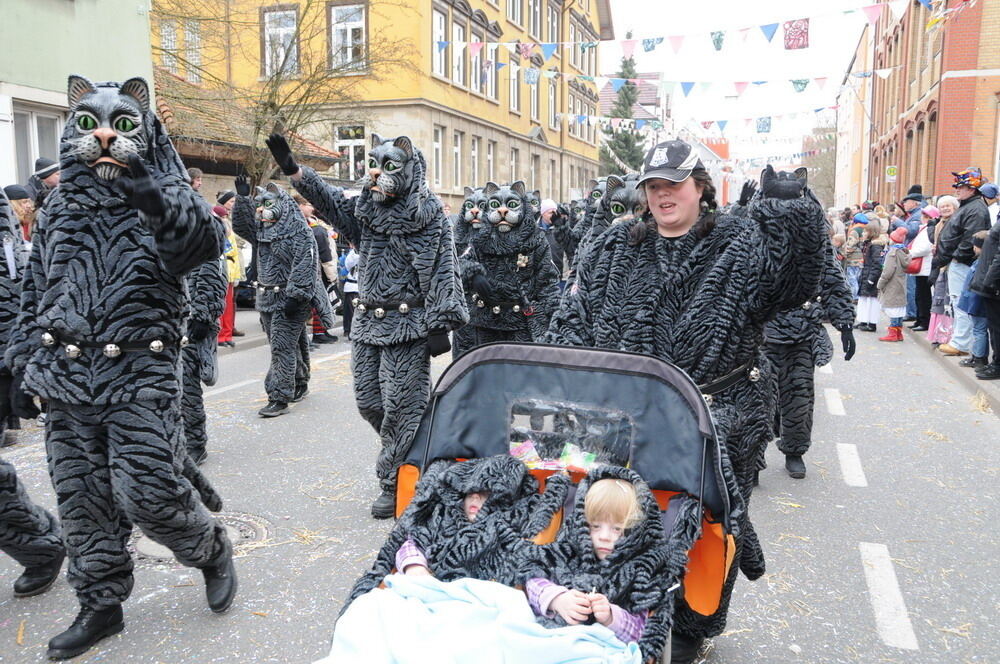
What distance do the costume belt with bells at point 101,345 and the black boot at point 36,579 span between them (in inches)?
48.5

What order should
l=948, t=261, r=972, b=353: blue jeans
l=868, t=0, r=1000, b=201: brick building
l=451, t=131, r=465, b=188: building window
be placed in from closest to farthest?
1. l=948, t=261, r=972, b=353: blue jeans
2. l=868, t=0, r=1000, b=201: brick building
3. l=451, t=131, r=465, b=188: building window

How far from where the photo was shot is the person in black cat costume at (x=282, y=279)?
784 cm

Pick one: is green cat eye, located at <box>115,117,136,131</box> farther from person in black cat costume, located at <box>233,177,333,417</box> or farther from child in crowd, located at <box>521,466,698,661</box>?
person in black cat costume, located at <box>233,177,333,417</box>

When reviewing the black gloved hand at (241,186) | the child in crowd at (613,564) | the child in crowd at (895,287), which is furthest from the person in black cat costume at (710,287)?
the child in crowd at (895,287)

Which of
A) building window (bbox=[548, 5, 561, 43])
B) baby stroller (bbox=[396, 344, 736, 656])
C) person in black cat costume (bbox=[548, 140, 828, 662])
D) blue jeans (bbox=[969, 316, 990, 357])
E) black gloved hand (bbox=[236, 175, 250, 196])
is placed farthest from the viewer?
building window (bbox=[548, 5, 561, 43])

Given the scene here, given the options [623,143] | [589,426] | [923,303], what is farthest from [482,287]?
[623,143]

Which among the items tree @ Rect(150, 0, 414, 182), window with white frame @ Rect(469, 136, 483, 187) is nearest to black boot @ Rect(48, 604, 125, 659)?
tree @ Rect(150, 0, 414, 182)

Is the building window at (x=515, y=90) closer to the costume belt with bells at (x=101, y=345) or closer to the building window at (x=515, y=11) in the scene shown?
the building window at (x=515, y=11)

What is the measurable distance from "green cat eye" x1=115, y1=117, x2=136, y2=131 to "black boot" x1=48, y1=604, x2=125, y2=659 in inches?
75.4

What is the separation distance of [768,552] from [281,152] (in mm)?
3477

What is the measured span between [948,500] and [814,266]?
3.34 m

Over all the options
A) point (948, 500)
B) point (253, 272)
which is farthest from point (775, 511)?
point (253, 272)

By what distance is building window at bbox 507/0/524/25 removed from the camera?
→ 37.2 m

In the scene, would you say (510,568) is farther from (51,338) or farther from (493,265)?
(493,265)
